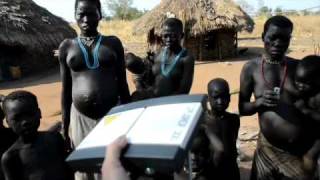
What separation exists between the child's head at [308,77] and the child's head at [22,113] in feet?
4.95

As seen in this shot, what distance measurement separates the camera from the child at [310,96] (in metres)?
2.67

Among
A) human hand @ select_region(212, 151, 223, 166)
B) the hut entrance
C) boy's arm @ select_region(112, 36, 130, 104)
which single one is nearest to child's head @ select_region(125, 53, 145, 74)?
boy's arm @ select_region(112, 36, 130, 104)

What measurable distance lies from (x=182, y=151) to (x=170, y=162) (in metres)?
0.05

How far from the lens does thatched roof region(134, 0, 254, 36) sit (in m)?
16.0

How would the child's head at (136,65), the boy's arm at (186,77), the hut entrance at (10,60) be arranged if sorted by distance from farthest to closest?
the hut entrance at (10,60) → the child's head at (136,65) → the boy's arm at (186,77)

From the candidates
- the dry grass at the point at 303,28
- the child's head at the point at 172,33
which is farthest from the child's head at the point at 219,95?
the dry grass at the point at 303,28

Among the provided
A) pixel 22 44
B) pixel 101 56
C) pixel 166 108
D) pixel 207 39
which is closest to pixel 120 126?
pixel 166 108

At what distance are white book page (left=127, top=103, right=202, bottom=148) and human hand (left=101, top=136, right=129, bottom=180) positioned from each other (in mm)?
41

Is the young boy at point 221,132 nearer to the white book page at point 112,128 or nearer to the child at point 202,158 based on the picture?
the child at point 202,158

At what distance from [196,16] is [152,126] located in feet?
49.0

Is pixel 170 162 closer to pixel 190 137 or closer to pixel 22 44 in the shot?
pixel 190 137

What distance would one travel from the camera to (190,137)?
1.39 meters

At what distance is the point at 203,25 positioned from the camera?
16000 mm

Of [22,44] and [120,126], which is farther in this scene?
[22,44]
